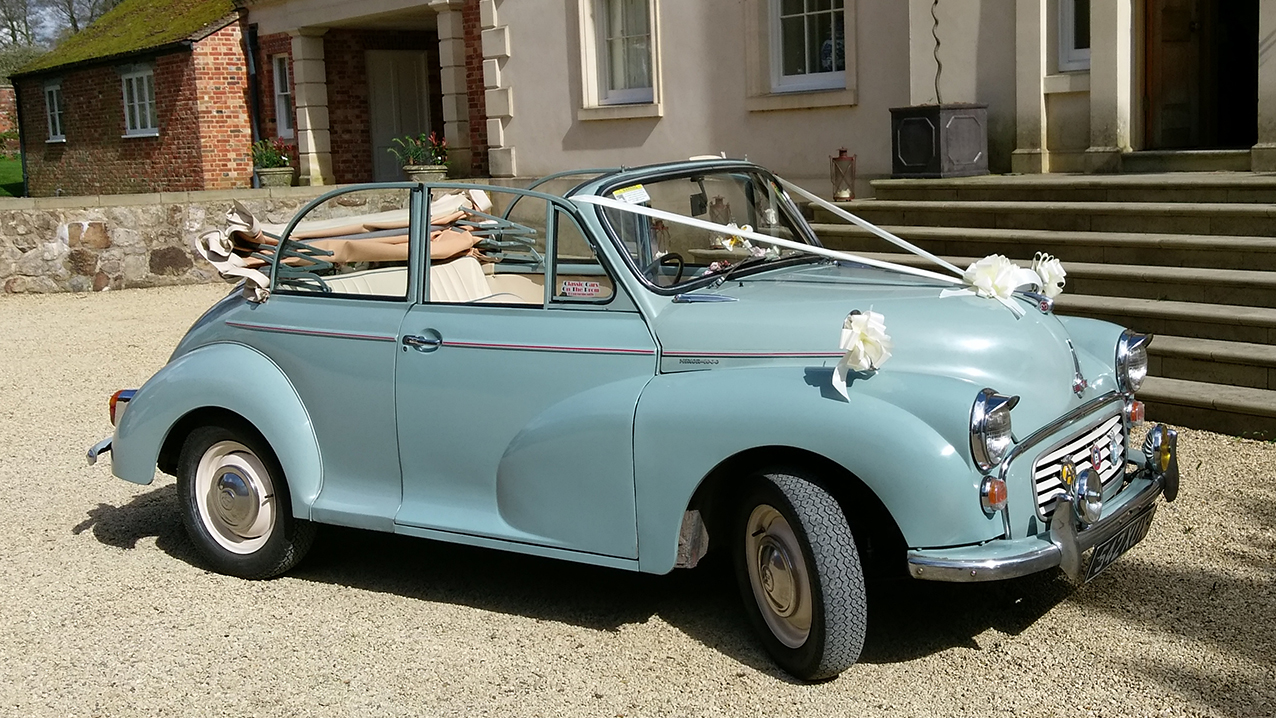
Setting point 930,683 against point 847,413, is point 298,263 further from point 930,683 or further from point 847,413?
point 930,683

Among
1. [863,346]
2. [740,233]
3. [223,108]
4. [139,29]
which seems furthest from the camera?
[139,29]

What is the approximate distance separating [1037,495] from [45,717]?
3257mm

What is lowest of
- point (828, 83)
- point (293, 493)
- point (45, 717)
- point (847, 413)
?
point (45, 717)

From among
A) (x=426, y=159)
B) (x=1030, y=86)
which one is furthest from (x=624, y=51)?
(x=1030, y=86)

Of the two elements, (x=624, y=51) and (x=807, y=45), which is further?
(x=624, y=51)

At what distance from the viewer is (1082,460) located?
4.32 meters

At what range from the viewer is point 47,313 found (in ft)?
45.6

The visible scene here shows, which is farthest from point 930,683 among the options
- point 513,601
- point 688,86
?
point 688,86

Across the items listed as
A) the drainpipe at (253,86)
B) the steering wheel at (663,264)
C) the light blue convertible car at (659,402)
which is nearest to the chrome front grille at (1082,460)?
the light blue convertible car at (659,402)

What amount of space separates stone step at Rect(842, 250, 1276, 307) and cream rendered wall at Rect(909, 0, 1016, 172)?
236 centimetres

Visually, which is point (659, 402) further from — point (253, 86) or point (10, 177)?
point (10, 177)

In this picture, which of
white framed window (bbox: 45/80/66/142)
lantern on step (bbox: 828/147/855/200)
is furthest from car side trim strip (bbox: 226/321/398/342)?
white framed window (bbox: 45/80/66/142)

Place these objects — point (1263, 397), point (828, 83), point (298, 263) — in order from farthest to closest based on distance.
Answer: point (828, 83) < point (1263, 397) < point (298, 263)

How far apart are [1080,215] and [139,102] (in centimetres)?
2046
